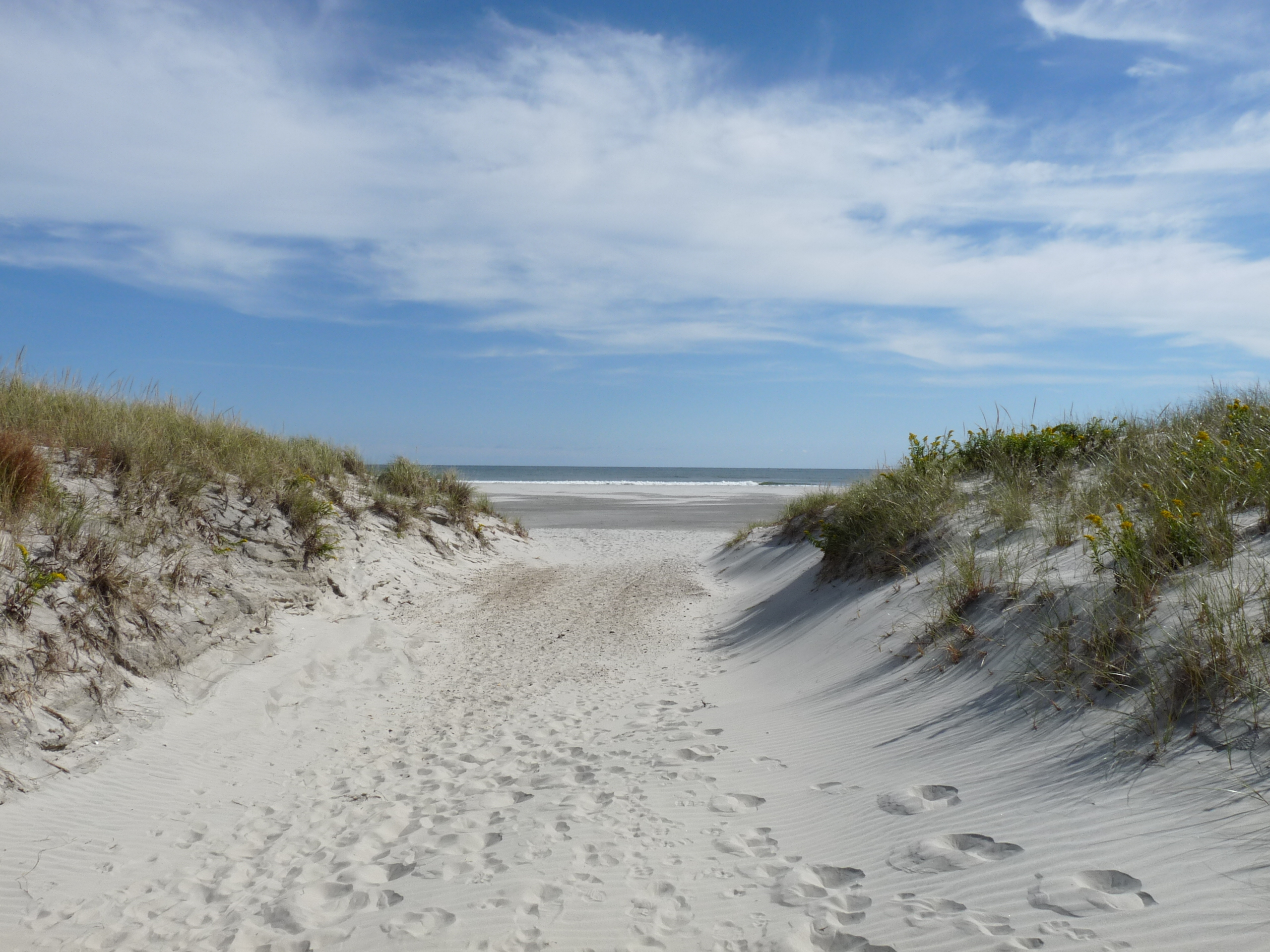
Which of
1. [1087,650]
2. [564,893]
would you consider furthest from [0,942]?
[1087,650]

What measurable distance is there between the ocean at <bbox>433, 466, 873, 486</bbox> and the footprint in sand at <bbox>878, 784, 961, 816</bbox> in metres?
51.1

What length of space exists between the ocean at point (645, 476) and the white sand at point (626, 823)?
161 ft

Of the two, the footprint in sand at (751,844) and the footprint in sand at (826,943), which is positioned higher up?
the footprint in sand at (826,943)

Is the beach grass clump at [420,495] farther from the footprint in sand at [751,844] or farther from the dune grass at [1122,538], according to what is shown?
the footprint in sand at [751,844]

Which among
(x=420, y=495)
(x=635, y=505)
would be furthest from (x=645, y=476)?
(x=420, y=495)

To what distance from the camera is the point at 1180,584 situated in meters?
4.43

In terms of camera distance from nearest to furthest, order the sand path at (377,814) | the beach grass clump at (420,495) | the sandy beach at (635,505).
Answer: the sand path at (377,814)
the beach grass clump at (420,495)
the sandy beach at (635,505)

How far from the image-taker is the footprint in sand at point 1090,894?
256cm

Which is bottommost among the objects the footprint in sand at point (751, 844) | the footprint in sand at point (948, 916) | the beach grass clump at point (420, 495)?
the footprint in sand at point (751, 844)

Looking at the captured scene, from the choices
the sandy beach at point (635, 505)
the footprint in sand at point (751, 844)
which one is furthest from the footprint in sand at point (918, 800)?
the sandy beach at point (635, 505)

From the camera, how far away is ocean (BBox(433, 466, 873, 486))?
63.6 meters

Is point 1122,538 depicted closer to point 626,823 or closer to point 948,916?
point 948,916

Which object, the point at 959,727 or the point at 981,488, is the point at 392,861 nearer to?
the point at 959,727

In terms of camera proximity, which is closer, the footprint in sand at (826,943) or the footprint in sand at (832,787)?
the footprint in sand at (826,943)
